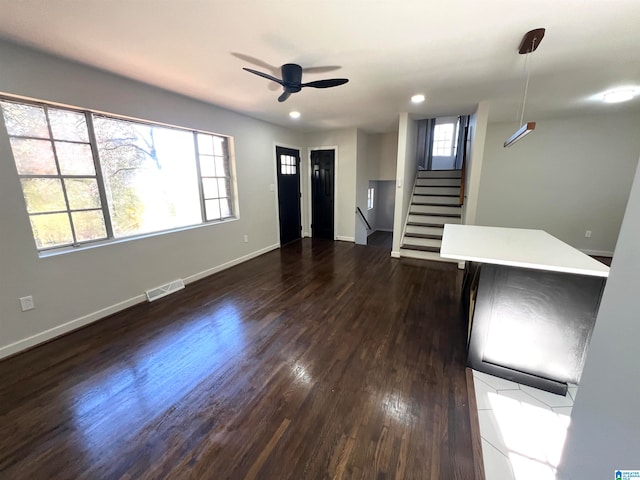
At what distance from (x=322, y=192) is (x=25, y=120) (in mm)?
4752

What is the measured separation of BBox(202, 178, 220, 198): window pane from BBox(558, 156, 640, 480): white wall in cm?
424

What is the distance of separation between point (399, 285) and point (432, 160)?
5960 millimetres

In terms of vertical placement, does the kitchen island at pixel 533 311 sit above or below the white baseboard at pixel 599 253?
above

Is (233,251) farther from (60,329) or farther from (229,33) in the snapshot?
(229,33)

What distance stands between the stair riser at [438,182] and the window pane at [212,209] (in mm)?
4557

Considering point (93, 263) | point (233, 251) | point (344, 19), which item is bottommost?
point (233, 251)

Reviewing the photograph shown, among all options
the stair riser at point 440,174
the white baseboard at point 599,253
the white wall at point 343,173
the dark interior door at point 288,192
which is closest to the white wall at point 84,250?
the dark interior door at point 288,192

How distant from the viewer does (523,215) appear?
5.39 meters

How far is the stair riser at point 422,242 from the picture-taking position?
4.82m

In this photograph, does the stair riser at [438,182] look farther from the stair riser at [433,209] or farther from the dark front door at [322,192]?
the dark front door at [322,192]

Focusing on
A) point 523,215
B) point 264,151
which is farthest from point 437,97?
point 523,215

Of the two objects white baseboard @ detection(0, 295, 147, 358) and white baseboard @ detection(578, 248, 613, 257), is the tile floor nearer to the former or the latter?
white baseboard @ detection(0, 295, 147, 358)

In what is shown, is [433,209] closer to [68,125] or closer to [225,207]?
[225,207]

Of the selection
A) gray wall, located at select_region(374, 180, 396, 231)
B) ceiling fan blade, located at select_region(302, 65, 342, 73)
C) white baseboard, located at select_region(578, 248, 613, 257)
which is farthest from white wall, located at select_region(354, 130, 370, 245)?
white baseboard, located at select_region(578, 248, 613, 257)
